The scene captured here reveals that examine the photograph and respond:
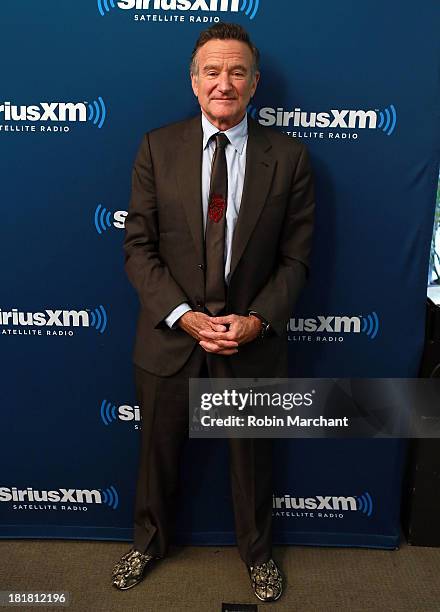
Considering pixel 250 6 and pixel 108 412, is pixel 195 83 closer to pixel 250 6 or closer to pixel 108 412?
pixel 250 6

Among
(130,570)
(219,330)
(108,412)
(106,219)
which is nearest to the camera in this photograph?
(219,330)

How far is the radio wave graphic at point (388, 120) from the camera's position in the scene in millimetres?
2181

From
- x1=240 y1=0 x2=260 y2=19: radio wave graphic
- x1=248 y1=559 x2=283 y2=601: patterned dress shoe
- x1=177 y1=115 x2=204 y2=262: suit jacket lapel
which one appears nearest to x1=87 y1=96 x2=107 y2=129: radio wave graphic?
x1=177 y1=115 x2=204 y2=262: suit jacket lapel

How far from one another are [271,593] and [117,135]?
1.80 m

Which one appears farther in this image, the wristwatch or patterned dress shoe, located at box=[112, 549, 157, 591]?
patterned dress shoe, located at box=[112, 549, 157, 591]

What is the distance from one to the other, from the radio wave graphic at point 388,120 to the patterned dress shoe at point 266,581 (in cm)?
170

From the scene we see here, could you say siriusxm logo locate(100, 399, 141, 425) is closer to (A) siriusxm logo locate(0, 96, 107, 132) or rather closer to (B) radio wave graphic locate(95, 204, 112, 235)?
(B) radio wave graphic locate(95, 204, 112, 235)

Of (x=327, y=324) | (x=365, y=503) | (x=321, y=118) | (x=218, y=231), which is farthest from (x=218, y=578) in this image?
(x=321, y=118)

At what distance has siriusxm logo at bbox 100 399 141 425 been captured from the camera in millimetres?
2549

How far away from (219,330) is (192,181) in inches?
19.3

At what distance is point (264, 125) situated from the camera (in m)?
2.21

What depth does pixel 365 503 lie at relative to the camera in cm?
267

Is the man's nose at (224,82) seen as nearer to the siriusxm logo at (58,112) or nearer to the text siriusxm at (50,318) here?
the siriusxm logo at (58,112)

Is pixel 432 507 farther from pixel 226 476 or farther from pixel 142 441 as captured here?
pixel 142 441
